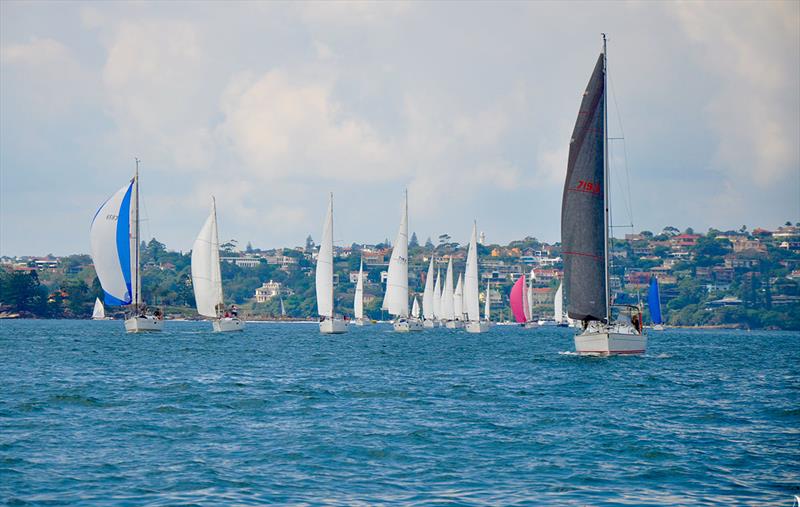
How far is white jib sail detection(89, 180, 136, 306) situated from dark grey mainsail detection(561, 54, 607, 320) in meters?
43.0

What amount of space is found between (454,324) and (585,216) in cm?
8503

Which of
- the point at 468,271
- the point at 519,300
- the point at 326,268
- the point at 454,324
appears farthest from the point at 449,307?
the point at 326,268

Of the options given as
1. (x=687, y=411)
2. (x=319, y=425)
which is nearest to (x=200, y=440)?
(x=319, y=425)

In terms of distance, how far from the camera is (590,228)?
48125mm

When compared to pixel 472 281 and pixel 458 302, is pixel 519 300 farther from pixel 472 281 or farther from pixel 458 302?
pixel 472 281

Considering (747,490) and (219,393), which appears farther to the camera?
(219,393)

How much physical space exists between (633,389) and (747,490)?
17.4m

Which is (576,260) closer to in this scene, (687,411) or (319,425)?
(687,411)

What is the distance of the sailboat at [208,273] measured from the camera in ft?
290

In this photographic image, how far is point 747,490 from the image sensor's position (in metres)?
19.2

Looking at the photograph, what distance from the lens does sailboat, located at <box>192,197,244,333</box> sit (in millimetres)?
88438

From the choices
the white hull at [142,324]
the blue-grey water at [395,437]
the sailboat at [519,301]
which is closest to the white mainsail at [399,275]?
the white hull at [142,324]

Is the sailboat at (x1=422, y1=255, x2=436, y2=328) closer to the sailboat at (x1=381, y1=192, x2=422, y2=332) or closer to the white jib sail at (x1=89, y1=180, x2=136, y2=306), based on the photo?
the sailboat at (x1=381, y1=192, x2=422, y2=332)

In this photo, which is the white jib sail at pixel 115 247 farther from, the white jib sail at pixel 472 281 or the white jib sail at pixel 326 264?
the white jib sail at pixel 472 281
